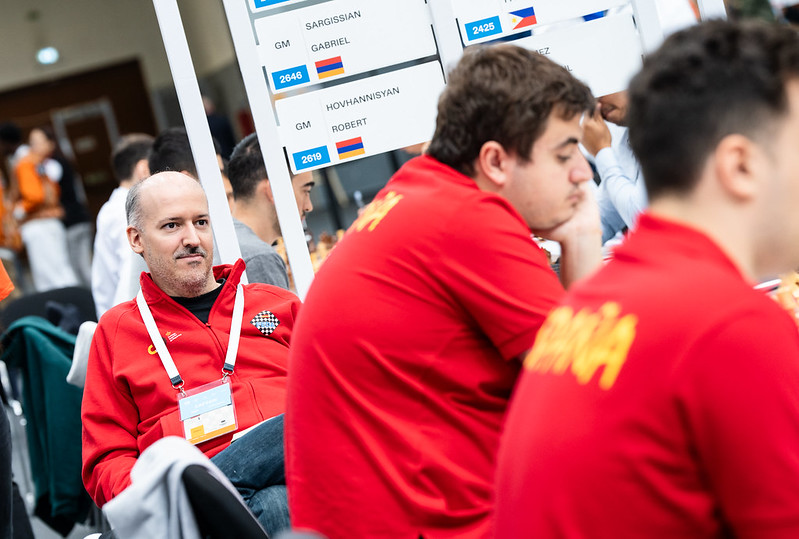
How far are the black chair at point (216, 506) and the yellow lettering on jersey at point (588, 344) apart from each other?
0.80 metres

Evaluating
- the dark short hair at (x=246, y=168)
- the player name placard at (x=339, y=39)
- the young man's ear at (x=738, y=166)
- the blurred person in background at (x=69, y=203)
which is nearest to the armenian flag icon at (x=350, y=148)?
the player name placard at (x=339, y=39)

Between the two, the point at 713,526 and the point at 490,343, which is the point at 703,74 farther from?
the point at 490,343

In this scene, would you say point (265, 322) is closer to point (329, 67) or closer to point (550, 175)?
point (329, 67)

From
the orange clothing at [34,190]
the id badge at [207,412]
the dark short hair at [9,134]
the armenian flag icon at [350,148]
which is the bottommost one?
the id badge at [207,412]

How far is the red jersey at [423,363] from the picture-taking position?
1.49 metres

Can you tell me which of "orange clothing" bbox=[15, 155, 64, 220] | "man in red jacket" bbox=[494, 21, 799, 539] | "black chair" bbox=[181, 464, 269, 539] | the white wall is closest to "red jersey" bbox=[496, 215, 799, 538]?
"man in red jacket" bbox=[494, 21, 799, 539]

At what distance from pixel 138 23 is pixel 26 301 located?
907 cm

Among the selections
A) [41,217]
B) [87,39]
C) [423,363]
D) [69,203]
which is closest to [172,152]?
[423,363]

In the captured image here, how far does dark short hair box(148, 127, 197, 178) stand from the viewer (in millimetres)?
3814

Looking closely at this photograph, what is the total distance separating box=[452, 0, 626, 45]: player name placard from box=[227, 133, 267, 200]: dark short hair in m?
0.90

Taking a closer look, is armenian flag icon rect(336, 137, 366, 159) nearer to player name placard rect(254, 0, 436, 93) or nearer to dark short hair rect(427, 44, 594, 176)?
player name placard rect(254, 0, 436, 93)

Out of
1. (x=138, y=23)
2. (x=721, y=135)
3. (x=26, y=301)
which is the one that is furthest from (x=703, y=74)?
(x=138, y=23)

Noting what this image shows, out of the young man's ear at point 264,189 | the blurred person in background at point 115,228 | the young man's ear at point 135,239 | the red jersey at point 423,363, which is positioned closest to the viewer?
the red jersey at point 423,363

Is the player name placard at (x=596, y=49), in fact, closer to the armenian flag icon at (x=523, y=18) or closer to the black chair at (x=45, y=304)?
the armenian flag icon at (x=523, y=18)
